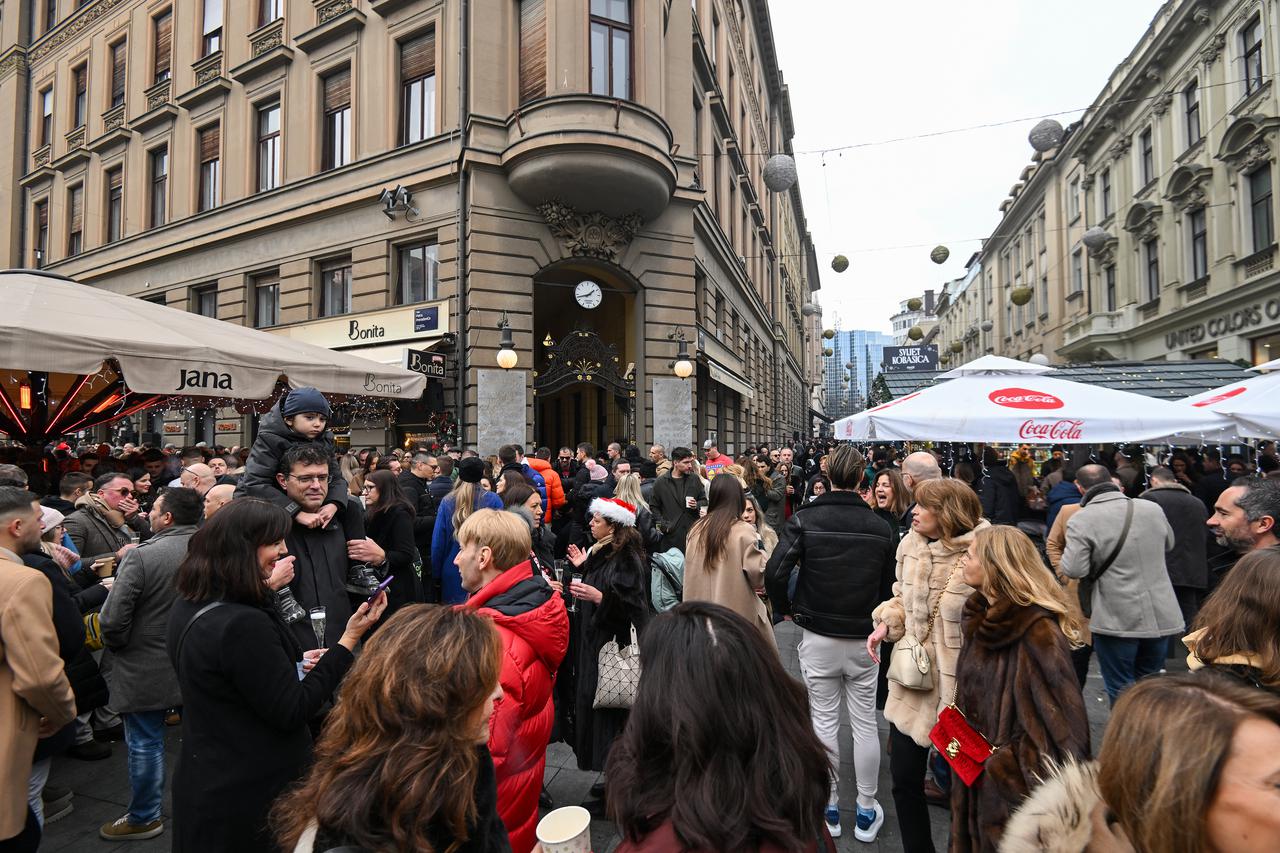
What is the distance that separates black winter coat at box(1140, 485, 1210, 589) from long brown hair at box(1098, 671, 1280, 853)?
5247 millimetres

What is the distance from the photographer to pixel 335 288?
614 inches

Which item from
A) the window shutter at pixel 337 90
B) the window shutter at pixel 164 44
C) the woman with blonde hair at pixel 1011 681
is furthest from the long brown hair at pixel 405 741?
the window shutter at pixel 164 44

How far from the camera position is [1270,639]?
6.20ft

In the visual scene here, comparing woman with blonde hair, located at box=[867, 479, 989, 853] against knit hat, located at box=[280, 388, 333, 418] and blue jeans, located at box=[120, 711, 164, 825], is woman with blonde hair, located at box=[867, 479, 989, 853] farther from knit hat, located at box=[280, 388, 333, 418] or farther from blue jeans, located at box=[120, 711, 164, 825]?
blue jeans, located at box=[120, 711, 164, 825]

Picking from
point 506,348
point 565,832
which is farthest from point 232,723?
point 506,348

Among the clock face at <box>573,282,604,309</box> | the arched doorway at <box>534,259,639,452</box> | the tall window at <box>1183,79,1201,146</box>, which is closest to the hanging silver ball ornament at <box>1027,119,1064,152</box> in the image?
the arched doorway at <box>534,259,639,452</box>

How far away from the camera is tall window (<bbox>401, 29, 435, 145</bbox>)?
45.6 feet

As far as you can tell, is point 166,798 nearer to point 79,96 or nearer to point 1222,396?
point 1222,396

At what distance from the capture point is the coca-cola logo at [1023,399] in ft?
21.4

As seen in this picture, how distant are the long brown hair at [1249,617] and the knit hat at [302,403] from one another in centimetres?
404

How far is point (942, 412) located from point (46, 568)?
7430 mm

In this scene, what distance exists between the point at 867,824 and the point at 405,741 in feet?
9.96

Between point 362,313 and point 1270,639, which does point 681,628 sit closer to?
point 1270,639

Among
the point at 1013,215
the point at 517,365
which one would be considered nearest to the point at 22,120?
the point at 517,365
